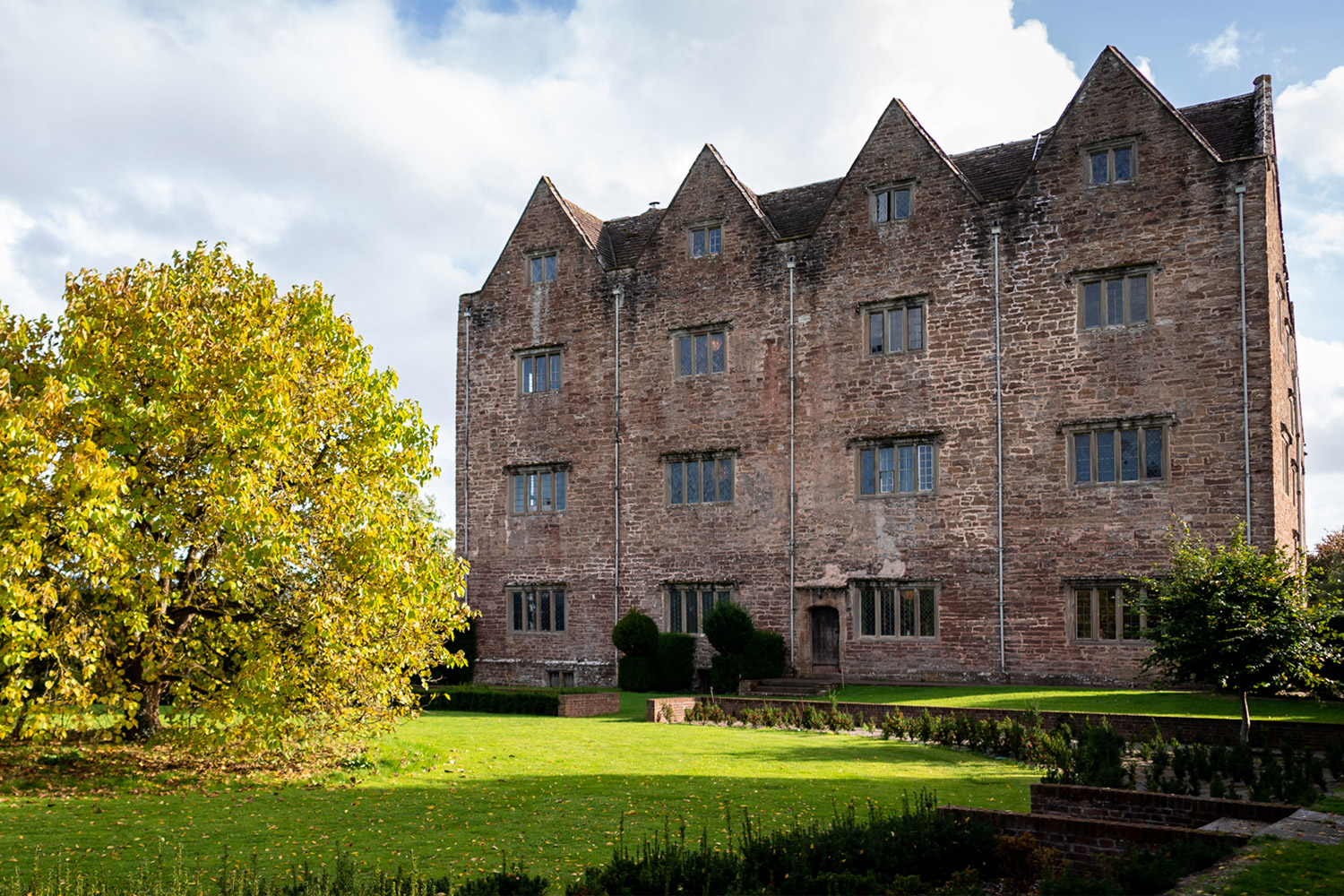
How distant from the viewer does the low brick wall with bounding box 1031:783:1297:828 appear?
10430 millimetres

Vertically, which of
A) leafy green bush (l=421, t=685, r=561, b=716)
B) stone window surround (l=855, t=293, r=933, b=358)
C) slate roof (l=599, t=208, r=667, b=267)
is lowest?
leafy green bush (l=421, t=685, r=561, b=716)

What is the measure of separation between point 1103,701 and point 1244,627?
767 centimetres

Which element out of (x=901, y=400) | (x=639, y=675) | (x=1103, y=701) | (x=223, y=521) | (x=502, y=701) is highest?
(x=901, y=400)

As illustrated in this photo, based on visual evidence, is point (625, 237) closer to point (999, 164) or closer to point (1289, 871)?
point (999, 164)

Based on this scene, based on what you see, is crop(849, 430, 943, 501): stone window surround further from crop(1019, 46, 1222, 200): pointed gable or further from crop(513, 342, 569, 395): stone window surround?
crop(513, 342, 569, 395): stone window surround

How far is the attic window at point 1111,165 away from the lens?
2814 centimetres

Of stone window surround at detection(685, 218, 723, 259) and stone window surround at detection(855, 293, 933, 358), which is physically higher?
stone window surround at detection(685, 218, 723, 259)

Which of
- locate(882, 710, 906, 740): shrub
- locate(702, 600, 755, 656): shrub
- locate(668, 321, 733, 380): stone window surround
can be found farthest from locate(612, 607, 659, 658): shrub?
locate(882, 710, 906, 740): shrub

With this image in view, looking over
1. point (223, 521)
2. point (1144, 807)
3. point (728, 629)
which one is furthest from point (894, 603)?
point (223, 521)

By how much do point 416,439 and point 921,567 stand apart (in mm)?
16098

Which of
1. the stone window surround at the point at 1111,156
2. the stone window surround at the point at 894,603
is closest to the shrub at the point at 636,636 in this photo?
the stone window surround at the point at 894,603

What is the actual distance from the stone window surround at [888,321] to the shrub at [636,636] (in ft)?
32.2

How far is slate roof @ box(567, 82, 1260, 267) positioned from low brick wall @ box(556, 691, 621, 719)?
46.9ft

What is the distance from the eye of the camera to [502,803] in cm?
1361
